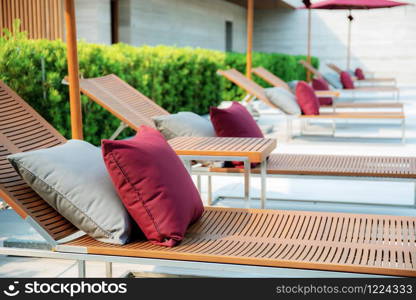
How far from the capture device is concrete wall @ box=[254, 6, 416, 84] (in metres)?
25.7

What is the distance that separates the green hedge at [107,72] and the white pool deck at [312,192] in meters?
1.41

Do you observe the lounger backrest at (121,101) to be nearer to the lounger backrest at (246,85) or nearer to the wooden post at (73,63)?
the wooden post at (73,63)

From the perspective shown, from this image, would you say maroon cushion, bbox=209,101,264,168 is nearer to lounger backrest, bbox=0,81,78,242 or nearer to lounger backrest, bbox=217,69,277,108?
lounger backrest, bbox=0,81,78,242

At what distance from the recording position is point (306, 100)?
7.65 metres

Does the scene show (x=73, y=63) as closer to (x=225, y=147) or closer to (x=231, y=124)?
(x=225, y=147)

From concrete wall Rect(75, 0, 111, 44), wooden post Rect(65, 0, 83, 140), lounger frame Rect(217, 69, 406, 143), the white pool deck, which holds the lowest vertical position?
the white pool deck

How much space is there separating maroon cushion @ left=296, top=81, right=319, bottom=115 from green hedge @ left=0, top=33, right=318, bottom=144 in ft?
6.41

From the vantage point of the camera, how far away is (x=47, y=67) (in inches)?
224

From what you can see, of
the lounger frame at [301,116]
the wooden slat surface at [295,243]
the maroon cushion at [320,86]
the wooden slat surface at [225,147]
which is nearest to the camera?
the wooden slat surface at [295,243]

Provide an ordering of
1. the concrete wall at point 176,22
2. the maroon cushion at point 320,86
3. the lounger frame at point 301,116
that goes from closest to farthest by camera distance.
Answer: the lounger frame at point 301,116, the maroon cushion at point 320,86, the concrete wall at point 176,22

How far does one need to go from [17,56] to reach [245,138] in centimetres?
231

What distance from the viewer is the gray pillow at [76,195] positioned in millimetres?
2406


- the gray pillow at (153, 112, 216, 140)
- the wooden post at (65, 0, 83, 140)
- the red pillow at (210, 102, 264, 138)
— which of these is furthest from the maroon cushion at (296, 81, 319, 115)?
the wooden post at (65, 0, 83, 140)

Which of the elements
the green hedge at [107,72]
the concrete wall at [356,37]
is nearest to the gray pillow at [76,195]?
the green hedge at [107,72]
